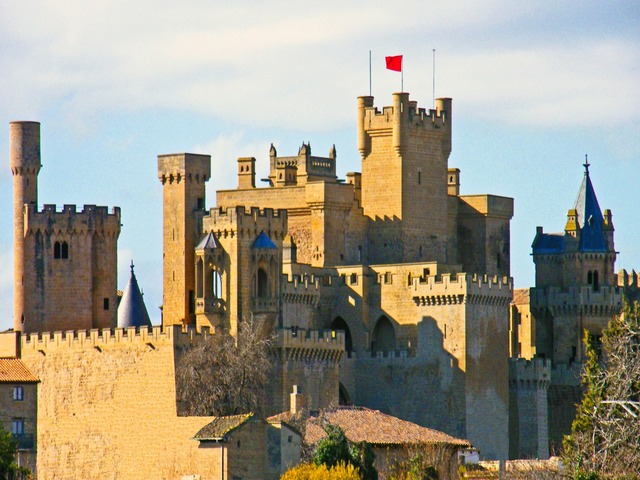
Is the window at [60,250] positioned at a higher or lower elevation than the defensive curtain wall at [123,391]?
higher

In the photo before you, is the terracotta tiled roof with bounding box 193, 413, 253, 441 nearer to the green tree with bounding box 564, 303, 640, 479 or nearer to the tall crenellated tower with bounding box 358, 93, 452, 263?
the green tree with bounding box 564, 303, 640, 479

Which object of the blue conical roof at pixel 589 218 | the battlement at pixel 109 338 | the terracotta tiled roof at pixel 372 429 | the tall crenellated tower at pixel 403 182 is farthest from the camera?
the blue conical roof at pixel 589 218

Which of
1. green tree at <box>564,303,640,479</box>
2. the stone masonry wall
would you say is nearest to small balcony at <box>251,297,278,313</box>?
the stone masonry wall

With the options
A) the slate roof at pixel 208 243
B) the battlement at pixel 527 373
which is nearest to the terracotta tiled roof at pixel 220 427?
the slate roof at pixel 208 243

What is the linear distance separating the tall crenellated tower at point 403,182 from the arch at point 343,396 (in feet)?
26.2

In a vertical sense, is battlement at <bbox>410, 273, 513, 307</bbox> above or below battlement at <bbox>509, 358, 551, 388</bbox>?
above

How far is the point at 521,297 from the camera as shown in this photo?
12231 centimetres

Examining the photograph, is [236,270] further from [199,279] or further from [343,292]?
[343,292]

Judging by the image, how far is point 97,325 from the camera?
10012cm

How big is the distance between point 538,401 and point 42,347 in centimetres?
2240

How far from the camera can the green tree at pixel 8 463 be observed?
3317 inches

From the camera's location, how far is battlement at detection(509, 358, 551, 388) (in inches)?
4065

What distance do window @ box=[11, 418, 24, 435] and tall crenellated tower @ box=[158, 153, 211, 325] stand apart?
23.9 feet

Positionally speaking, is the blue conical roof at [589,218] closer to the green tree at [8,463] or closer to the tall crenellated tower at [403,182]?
the tall crenellated tower at [403,182]
